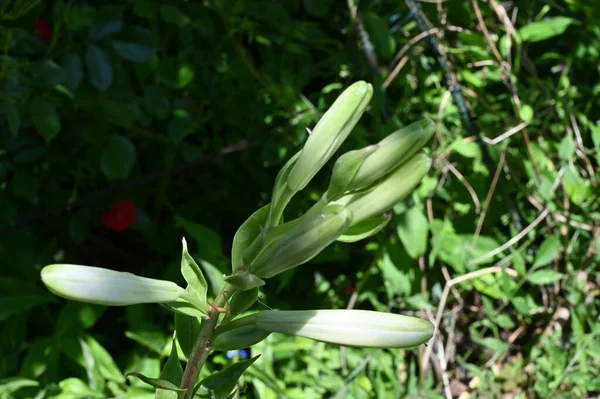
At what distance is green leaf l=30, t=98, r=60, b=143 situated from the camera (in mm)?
1294

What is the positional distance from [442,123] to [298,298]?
59 cm

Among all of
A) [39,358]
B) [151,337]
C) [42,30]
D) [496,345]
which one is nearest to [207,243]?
[151,337]

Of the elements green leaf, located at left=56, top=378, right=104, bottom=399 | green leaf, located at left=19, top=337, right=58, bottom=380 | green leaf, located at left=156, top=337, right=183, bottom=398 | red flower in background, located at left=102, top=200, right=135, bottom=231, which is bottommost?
green leaf, located at left=19, top=337, right=58, bottom=380

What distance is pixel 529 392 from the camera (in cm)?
184

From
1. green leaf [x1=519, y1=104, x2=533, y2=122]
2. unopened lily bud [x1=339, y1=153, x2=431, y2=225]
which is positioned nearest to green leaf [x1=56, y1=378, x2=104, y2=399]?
unopened lily bud [x1=339, y1=153, x2=431, y2=225]

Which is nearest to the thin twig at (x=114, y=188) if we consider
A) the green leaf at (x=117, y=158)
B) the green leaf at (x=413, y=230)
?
the green leaf at (x=117, y=158)

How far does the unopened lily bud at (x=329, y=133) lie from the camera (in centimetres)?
57

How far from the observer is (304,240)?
1.70ft

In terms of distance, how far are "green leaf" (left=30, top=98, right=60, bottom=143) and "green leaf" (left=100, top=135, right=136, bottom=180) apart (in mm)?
179

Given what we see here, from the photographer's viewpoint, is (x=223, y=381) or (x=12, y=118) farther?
(x=12, y=118)

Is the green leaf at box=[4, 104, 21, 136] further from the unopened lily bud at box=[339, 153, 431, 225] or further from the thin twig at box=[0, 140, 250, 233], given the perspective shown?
the unopened lily bud at box=[339, 153, 431, 225]

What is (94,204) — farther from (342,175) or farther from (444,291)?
(342,175)

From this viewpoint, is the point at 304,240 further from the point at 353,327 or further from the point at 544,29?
the point at 544,29

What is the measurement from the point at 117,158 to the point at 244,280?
39.4 inches
